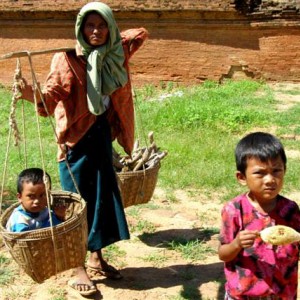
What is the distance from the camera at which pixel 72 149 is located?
3.54m

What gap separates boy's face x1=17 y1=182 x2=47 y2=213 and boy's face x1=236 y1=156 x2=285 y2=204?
55.3 inches

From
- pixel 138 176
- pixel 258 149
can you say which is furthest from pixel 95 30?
pixel 258 149

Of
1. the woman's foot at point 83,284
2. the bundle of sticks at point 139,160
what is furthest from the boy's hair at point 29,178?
the bundle of sticks at point 139,160

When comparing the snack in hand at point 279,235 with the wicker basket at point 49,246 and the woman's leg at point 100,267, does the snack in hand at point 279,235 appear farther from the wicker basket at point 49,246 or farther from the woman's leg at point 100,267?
the woman's leg at point 100,267

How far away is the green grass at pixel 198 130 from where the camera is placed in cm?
589

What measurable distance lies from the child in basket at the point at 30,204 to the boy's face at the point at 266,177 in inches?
53.3

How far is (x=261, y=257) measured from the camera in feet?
7.78

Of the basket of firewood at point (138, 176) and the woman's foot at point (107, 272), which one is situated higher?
the basket of firewood at point (138, 176)

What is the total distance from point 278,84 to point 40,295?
26.0 feet

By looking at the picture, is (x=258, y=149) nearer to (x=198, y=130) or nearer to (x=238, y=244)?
(x=238, y=244)

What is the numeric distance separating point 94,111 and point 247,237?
1483 mm

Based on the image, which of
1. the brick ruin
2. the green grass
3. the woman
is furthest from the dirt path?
the brick ruin

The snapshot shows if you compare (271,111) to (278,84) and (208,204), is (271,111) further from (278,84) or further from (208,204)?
(208,204)

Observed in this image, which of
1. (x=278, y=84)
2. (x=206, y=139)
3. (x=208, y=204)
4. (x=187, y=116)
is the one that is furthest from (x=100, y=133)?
(x=278, y=84)
